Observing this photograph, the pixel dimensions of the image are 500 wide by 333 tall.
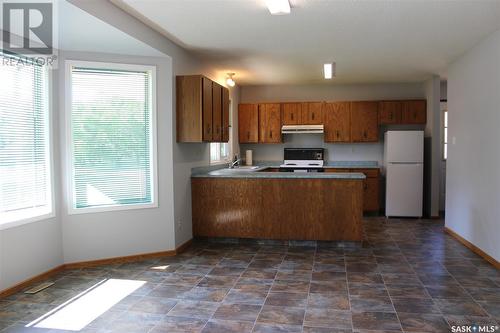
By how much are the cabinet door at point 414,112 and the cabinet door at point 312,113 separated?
5.09 feet

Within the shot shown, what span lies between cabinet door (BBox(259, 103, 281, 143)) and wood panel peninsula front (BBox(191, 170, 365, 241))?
267 cm

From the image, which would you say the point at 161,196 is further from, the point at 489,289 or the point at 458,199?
the point at 458,199

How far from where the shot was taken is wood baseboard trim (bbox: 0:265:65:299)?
3.34m

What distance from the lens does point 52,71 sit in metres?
3.90

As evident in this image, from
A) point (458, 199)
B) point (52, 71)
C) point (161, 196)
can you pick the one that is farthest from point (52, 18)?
point (458, 199)

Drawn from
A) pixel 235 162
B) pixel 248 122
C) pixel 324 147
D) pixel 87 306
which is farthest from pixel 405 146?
pixel 87 306

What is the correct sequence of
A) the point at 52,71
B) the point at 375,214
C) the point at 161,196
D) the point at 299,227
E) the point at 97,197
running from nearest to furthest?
1. the point at 52,71
2. the point at 97,197
3. the point at 161,196
4. the point at 299,227
5. the point at 375,214

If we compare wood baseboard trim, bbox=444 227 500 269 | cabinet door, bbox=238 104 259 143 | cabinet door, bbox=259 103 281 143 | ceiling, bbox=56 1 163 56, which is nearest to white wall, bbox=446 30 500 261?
wood baseboard trim, bbox=444 227 500 269

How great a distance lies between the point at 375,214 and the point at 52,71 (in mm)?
5882

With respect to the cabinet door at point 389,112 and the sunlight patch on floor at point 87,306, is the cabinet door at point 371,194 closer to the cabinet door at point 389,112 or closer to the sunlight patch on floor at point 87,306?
the cabinet door at point 389,112

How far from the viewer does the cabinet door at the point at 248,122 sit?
7691mm

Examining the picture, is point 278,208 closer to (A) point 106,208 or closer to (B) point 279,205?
(B) point 279,205

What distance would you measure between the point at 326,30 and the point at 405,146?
3.59 meters

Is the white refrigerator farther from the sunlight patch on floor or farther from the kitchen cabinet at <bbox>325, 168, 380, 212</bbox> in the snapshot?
the sunlight patch on floor
